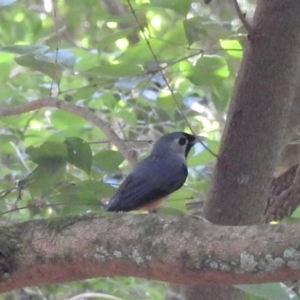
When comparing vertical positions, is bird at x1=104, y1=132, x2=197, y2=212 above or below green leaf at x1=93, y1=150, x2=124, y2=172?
below

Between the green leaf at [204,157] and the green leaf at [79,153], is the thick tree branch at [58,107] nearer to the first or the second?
the green leaf at [79,153]

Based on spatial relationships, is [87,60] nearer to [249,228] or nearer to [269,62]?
[269,62]

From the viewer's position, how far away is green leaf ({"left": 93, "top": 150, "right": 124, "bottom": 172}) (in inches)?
74.5

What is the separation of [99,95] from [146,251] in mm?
1124

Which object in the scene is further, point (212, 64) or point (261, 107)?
point (212, 64)

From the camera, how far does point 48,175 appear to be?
1.75m

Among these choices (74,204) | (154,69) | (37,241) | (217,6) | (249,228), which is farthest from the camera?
(217,6)

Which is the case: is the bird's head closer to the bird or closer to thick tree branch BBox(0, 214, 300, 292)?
the bird

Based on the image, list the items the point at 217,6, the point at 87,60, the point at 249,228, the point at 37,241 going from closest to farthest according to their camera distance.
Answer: the point at 249,228, the point at 37,241, the point at 87,60, the point at 217,6

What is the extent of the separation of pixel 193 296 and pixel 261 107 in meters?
0.50

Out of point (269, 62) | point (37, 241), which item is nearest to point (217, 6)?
point (269, 62)

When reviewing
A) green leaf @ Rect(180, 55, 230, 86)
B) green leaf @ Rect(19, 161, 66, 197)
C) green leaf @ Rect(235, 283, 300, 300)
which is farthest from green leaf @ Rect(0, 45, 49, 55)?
green leaf @ Rect(235, 283, 300, 300)

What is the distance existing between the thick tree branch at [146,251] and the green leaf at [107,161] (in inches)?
22.3

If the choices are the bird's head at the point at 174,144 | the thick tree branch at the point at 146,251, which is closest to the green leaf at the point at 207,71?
the bird's head at the point at 174,144
